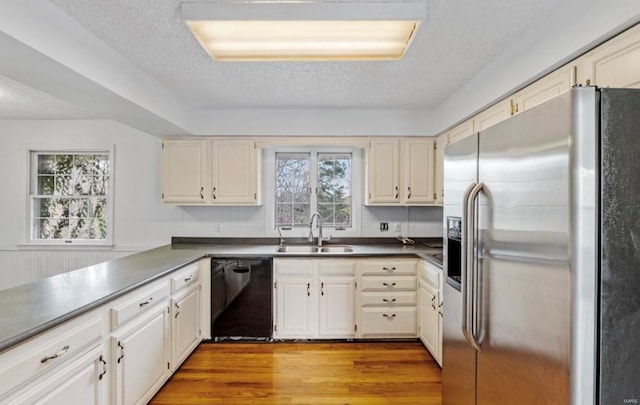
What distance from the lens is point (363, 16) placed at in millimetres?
1682

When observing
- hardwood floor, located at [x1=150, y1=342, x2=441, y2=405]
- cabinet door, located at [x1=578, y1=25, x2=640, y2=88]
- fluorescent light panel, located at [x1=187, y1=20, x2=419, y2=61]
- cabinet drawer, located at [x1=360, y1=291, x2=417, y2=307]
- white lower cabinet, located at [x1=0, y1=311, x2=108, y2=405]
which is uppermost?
fluorescent light panel, located at [x1=187, y1=20, x2=419, y2=61]

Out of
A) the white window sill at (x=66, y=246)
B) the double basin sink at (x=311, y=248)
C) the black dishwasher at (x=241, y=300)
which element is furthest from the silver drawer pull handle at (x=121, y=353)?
the white window sill at (x=66, y=246)

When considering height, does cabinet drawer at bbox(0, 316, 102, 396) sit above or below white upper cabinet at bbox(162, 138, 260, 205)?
below

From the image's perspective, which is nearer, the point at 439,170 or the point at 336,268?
the point at 336,268

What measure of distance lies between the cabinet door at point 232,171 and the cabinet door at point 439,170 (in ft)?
6.09

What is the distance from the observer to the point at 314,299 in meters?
3.21

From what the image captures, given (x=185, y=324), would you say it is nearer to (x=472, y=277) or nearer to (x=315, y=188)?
(x=315, y=188)

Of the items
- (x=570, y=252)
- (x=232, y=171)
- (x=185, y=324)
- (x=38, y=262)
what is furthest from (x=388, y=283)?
(x=38, y=262)

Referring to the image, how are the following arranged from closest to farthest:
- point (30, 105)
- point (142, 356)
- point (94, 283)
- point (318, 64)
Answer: point (94, 283) → point (142, 356) → point (318, 64) → point (30, 105)

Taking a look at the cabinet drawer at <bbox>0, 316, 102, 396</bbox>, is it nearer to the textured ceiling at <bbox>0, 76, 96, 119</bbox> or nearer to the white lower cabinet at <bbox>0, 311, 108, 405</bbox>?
the white lower cabinet at <bbox>0, 311, 108, 405</bbox>

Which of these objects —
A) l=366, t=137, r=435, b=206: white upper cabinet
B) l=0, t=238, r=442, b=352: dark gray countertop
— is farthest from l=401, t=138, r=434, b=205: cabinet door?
l=0, t=238, r=442, b=352: dark gray countertop

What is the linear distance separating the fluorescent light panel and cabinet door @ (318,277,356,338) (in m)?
1.96

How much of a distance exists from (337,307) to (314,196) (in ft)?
4.15

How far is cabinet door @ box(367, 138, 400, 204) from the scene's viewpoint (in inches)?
140
